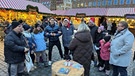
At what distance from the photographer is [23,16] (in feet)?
57.4

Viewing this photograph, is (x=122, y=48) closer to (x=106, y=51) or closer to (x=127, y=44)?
(x=127, y=44)

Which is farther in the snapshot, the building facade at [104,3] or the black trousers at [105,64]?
the building facade at [104,3]

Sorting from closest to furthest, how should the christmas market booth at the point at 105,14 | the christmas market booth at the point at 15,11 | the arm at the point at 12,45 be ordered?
the arm at the point at 12,45 → the christmas market booth at the point at 15,11 → the christmas market booth at the point at 105,14

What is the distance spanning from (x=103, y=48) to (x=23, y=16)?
1355 cm

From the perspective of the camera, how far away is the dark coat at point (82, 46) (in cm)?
388

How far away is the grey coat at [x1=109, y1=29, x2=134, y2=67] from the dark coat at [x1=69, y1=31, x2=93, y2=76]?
0.63 m

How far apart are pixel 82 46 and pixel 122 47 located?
946mm

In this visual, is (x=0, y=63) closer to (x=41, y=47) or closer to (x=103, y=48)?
(x=41, y=47)

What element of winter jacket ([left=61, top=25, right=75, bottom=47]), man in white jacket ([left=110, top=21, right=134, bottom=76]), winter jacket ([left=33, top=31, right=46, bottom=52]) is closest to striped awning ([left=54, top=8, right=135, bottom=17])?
winter jacket ([left=61, top=25, right=75, bottom=47])

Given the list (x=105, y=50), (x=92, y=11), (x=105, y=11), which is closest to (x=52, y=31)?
(x=105, y=50)

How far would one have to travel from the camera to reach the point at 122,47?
399 cm

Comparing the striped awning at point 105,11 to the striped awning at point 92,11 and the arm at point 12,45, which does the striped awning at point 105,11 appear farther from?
the arm at point 12,45

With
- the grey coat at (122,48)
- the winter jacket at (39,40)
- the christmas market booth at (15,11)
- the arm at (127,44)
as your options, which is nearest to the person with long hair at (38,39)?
the winter jacket at (39,40)

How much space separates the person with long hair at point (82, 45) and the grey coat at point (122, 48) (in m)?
0.63
